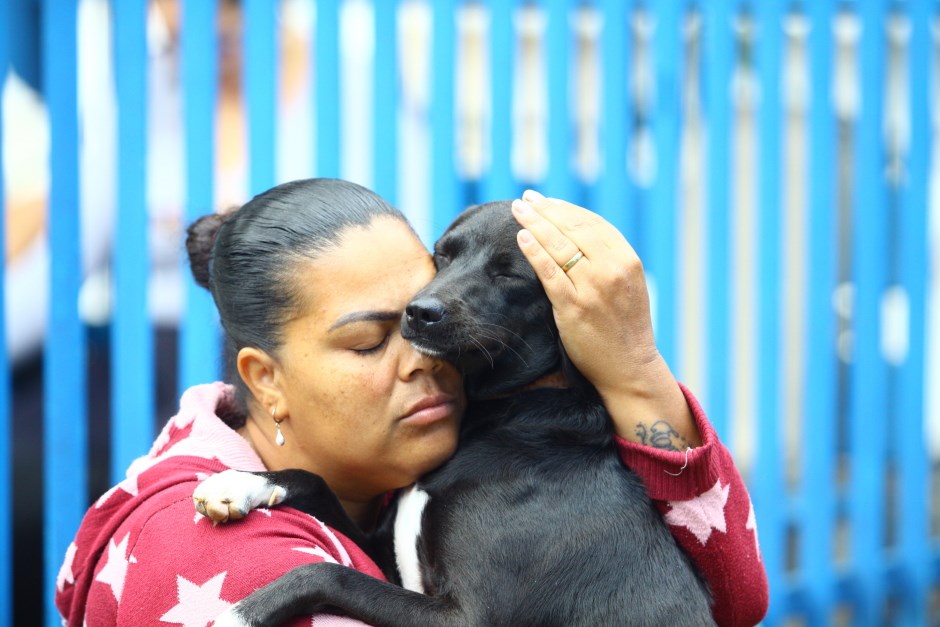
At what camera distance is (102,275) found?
133 inches

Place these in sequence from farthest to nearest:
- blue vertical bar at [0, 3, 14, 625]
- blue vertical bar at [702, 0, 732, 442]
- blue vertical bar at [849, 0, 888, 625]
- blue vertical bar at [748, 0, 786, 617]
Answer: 1. blue vertical bar at [849, 0, 888, 625]
2. blue vertical bar at [748, 0, 786, 617]
3. blue vertical bar at [702, 0, 732, 442]
4. blue vertical bar at [0, 3, 14, 625]

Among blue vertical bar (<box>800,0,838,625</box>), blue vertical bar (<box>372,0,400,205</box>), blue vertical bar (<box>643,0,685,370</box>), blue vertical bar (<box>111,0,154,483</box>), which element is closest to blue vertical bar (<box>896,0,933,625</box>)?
blue vertical bar (<box>800,0,838,625</box>)

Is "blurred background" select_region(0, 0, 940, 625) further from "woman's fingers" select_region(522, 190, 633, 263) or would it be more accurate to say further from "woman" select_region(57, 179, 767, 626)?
"woman's fingers" select_region(522, 190, 633, 263)

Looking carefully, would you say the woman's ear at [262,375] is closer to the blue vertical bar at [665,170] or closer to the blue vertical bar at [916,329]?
the blue vertical bar at [665,170]

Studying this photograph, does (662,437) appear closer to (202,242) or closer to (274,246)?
(274,246)

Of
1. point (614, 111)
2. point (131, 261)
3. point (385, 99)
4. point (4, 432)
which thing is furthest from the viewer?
point (614, 111)

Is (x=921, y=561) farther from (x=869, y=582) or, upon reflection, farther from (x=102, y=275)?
(x=102, y=275)

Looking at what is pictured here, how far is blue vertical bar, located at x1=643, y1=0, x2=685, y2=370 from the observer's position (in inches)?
149

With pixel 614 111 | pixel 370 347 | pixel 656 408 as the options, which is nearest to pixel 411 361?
pixel 370 347

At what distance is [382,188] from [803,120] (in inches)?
78.4

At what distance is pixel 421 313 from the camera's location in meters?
1.76

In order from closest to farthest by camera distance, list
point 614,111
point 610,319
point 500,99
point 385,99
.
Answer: point 610,319
point 385,99
point 500,99
point 614,111

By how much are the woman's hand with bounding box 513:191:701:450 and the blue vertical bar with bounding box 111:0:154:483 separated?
1860 millimetres

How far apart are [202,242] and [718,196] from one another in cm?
250
